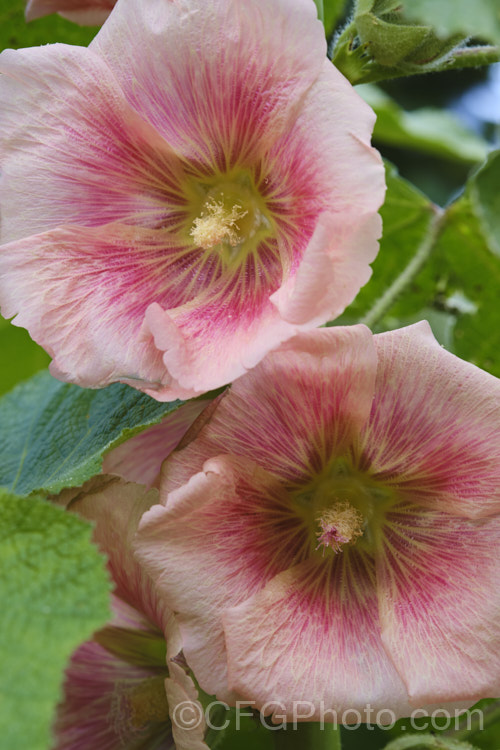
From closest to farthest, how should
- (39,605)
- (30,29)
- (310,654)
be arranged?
(39,605)
(310,654)
(30,29)

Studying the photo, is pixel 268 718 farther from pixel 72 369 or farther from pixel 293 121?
pixel 293 121

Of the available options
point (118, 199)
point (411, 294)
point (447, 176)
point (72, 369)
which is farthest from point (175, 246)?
point (447, 176)

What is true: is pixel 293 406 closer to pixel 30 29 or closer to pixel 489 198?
pixel 489 198

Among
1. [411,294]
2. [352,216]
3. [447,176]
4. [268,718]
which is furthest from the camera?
[447,176]

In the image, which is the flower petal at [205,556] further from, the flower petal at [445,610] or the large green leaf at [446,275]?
the large green leaf at [446,275]

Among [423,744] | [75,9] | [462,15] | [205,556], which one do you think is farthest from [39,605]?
[75,9]

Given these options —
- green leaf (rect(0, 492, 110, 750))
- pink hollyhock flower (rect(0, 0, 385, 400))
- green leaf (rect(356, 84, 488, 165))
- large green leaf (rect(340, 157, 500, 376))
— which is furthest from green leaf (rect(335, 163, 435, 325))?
green leaf (rect(0, 492, 110, 750))

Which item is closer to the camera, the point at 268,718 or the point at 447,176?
the point at 268,718
